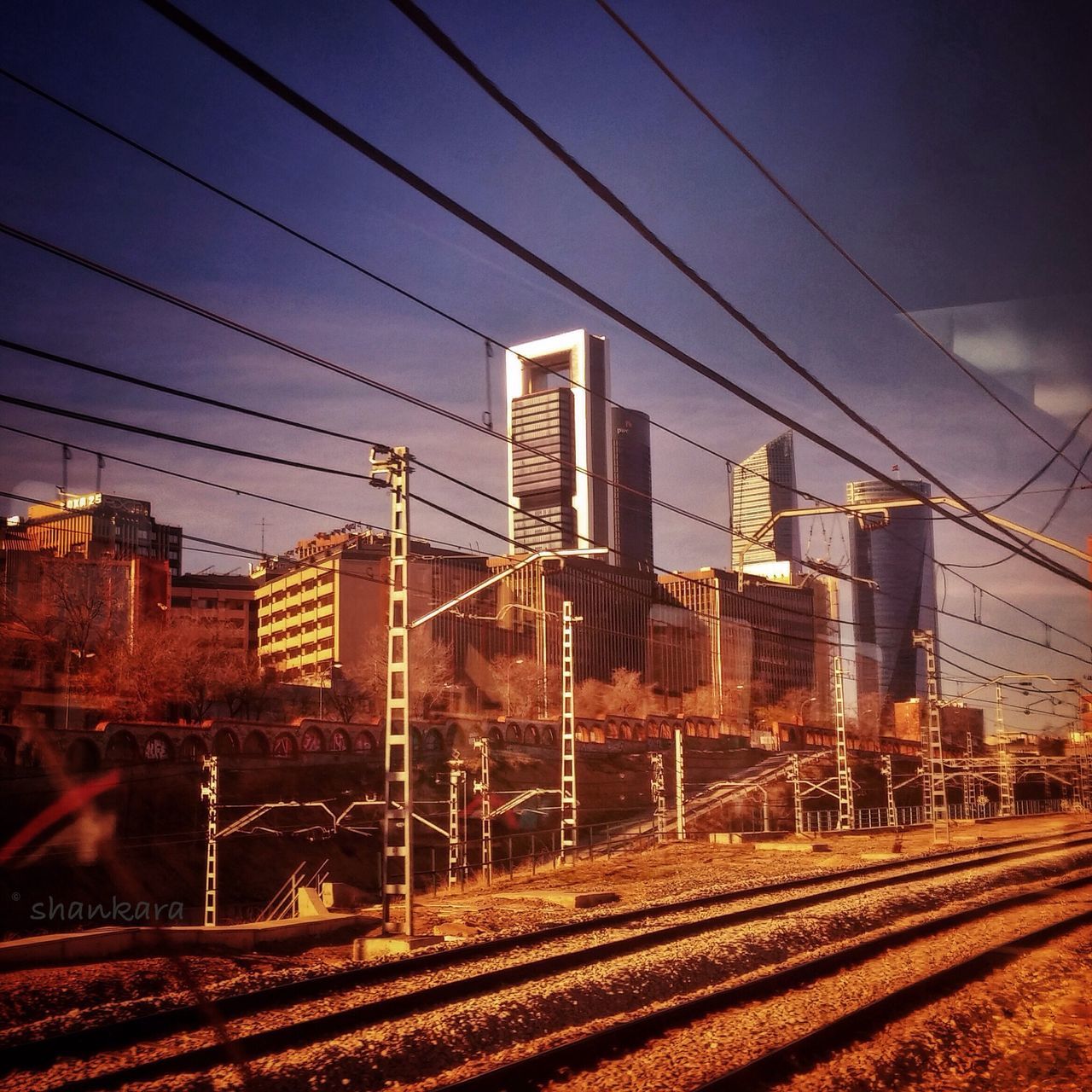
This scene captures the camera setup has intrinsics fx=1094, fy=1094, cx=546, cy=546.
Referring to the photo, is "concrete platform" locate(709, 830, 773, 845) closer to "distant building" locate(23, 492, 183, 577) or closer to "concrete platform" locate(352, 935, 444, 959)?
"concrete platform" locate(352, 935, 444, 959)

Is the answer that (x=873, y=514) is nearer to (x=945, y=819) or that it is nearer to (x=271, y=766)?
(x=945, y=819)

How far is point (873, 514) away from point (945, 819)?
1653cm

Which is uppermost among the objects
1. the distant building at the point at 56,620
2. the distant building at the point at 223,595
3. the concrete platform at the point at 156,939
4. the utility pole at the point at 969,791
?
the distant building at the point at 223,595

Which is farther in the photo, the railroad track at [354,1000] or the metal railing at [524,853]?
the metal railing at [524,853]

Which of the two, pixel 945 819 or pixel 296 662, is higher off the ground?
pixel 296 662

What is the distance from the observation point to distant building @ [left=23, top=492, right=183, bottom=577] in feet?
220

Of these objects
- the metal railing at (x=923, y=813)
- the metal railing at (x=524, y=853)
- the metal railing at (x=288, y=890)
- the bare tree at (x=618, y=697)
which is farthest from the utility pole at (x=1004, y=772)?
the bare tree at (x=618, y=697)

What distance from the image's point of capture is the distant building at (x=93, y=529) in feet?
220

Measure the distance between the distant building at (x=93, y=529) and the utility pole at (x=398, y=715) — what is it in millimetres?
34859

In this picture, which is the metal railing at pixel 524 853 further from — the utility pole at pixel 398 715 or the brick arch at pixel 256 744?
Answer: the brick arch at pixel 256 744

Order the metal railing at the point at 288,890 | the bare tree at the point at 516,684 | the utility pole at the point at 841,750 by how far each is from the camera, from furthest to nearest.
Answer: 1. the bare tree at the point at 516,684
2. the utility pole at the point at 841,750
3. the metal railing at the point at 288,890

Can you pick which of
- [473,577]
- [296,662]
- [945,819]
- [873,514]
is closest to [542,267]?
[873,514]

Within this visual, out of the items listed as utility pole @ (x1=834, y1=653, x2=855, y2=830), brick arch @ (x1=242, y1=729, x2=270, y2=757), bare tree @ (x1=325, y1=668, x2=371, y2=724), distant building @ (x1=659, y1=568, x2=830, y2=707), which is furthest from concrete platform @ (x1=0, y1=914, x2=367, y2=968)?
distant building @ (x1=659, y1=568, x2=830, y2=707)

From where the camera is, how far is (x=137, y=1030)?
1062 cm
